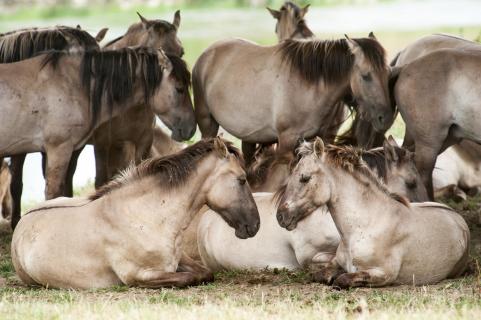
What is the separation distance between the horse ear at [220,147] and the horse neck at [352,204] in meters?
0.80

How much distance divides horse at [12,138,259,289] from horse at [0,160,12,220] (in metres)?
4.27

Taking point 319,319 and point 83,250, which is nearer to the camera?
point 319,319

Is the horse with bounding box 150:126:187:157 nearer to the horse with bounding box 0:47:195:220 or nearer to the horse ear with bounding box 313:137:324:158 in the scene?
the horse with bounding box 0:47:195:220

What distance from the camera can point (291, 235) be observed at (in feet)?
29.2

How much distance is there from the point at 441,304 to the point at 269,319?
116cm

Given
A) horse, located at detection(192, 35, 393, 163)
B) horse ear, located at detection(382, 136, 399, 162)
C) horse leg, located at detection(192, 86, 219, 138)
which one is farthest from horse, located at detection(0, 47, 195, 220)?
horse ear, located at detection(382, 136, 399, 162)

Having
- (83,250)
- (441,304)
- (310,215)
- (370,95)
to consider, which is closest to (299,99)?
(370,95)

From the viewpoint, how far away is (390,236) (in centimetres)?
821

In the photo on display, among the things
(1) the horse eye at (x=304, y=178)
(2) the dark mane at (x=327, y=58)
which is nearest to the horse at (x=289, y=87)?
(2) the dark mane at (x=327, y=58)

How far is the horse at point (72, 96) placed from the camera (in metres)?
10.2

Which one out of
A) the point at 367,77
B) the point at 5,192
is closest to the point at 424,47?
the point at 367,77

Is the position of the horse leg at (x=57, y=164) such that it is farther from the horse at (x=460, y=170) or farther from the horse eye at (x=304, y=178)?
the horse at (x=460, y=170)

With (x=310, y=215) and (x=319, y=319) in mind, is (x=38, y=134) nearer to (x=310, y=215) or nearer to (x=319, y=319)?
(x=310, y=215)

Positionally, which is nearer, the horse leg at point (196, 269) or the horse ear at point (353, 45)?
the horse leg at point (196, 269)
